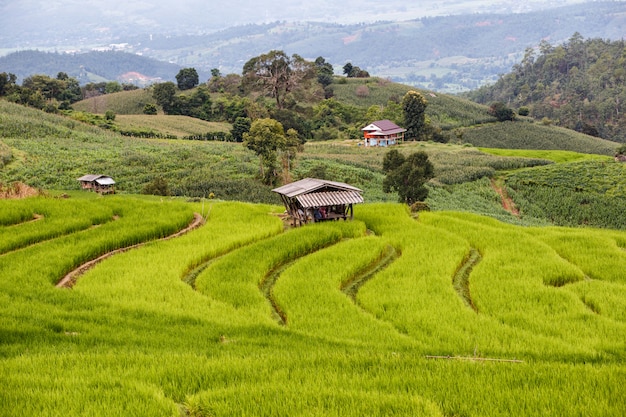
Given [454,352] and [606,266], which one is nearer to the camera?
[454,352]

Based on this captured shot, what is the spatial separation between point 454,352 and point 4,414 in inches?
337

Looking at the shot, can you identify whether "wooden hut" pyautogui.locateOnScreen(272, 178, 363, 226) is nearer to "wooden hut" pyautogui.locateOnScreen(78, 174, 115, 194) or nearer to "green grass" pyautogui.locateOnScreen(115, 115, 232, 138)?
"wooden hut" pyautogui.locateOnScreen(78, 174, 115, 194)

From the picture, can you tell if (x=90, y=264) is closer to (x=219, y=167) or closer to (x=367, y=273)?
(x=367, y=273)

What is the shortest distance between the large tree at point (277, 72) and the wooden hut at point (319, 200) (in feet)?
243

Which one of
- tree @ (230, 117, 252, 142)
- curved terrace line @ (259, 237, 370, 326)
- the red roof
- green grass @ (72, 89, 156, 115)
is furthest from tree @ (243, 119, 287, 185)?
green grass @ (72, 89, 156, 115)

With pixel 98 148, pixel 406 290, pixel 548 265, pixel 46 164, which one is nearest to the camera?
pixel 406 290

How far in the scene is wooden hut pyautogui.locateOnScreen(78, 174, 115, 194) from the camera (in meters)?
40.6

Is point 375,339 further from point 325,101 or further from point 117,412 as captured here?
point 325,101

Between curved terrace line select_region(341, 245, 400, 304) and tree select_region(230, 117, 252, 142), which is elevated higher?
tree select_region(230, 117, 252, 142)

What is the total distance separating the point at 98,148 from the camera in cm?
5972

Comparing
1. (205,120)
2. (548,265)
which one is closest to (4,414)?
(548,265)

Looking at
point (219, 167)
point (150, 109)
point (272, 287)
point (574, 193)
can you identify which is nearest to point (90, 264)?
point (272, 287)

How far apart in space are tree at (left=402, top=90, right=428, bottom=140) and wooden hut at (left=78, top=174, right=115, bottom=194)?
54.1m

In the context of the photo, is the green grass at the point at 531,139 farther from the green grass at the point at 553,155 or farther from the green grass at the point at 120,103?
the green grass at the point at 120,103
